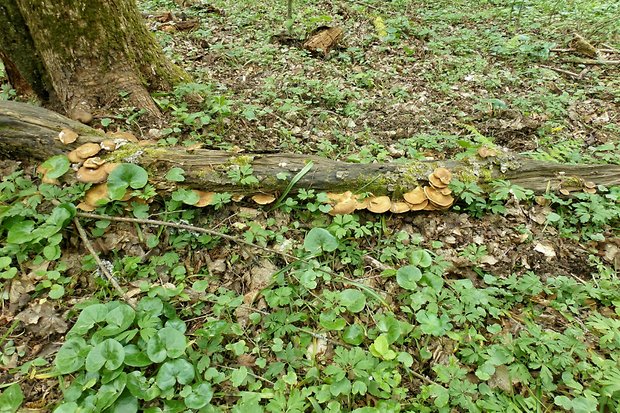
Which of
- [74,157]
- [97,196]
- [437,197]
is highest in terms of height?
[74,157]

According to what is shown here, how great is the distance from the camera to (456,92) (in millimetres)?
5348

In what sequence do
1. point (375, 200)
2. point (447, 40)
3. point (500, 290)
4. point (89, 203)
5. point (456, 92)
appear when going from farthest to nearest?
point (447, 40), point (456, 92), point (375, 200), point (89, 203), point (500, 290)

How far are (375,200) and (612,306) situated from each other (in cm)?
169

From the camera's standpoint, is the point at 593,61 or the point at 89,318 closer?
the point at 89,318

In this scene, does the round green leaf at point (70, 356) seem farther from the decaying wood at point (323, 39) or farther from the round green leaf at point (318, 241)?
the decaying wood at point (323, 39)

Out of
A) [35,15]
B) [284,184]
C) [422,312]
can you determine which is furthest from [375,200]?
[35,15]

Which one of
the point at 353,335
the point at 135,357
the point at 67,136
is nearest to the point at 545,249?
the point at 353,335

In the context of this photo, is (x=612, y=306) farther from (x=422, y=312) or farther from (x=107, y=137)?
(x=107, y=137)

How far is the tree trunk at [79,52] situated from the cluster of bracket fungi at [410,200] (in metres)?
2.12

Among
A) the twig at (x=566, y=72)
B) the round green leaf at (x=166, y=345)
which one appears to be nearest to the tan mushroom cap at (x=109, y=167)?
the round green leaf at (x=166, y=345)

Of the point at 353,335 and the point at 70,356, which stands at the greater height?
the point at 70,356

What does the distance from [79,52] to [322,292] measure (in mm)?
3043

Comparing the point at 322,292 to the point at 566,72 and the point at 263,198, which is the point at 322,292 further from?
the point at 566,72

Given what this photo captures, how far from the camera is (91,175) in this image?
290 centimetres
